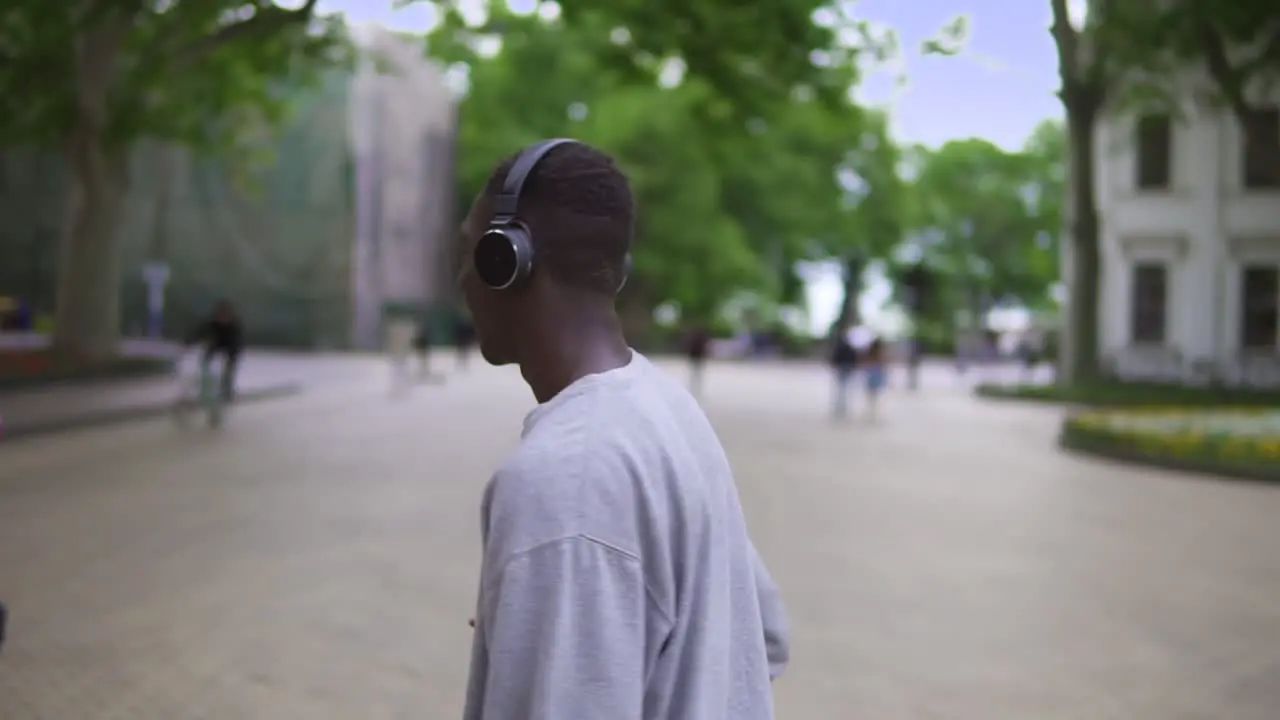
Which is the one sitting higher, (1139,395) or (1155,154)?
(1155,154)

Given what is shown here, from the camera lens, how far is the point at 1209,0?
21578 mm

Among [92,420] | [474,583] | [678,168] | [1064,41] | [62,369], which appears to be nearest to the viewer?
[474,583]

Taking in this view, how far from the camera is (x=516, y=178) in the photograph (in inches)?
69.0

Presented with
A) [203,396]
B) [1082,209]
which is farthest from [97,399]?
[1082,209]

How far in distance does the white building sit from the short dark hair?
1256 inches

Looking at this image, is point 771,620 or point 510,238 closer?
point 510,238

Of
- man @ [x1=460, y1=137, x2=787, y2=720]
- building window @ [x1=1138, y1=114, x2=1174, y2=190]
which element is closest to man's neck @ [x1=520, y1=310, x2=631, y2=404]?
man @ [x1=460, y1=137, x2=787, y2=720]

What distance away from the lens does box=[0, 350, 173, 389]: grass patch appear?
22469 mm

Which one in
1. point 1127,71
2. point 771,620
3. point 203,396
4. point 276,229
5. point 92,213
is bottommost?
point 203,396

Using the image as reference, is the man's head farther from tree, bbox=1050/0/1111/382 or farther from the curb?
tree, bbox=1050/0/1111/382

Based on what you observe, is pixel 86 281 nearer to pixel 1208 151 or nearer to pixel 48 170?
pixel 1208 151

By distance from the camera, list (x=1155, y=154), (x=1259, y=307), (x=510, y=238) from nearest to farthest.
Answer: (x=510, y=238) < (x=1259, y=307) < (x=1155, y=154)

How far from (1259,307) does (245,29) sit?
22514 mm

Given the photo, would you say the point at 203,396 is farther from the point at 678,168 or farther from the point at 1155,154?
the point at 678,168
